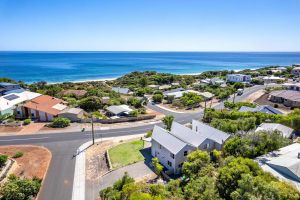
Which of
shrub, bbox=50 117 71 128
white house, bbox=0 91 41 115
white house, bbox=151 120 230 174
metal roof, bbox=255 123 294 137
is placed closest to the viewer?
white house, bbox=151 120 230 174

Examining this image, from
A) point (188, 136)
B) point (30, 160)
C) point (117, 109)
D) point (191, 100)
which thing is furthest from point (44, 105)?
point (191, 100)

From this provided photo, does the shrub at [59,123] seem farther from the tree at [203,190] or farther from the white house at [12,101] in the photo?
the tree at [203,190]

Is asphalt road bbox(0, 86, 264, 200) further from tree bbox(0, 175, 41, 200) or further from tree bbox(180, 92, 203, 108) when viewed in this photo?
tree bbox(180, 92, 203, 108)

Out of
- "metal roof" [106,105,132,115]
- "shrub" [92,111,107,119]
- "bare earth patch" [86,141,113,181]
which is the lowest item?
"bare earth patch" [86,141,113,181]

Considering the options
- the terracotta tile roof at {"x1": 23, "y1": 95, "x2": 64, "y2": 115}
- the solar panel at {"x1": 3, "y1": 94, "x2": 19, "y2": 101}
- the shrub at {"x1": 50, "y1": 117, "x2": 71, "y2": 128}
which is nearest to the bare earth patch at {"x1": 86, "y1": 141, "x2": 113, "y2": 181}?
the shrub at {"x1": 50, "y1": 117, "x2": 71, "y2": 128}

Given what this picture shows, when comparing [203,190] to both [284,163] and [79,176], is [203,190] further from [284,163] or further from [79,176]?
[79,176]

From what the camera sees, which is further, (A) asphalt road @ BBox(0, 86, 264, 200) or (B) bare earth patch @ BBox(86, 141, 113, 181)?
(B) bare earth patch @ BBox(86, 141, 113, 181)

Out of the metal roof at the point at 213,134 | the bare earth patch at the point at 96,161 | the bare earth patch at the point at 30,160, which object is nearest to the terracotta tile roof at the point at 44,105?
the bare earth patch at the point at 30,160
